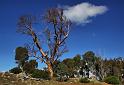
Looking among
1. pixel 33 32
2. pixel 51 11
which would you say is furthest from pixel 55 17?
pixel 33 32

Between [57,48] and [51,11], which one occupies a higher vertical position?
[51,11]

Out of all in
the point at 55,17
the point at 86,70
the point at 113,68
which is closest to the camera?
the point at 55,17

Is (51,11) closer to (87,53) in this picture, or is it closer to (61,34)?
(61,34)

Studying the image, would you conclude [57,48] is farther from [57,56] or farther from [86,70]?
[86,70]

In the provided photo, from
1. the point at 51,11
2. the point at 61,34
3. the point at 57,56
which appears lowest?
the point at 57,56

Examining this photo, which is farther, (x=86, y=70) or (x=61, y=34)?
(x=86, y=70)

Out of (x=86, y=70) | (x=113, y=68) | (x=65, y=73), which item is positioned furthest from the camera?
(x=86, y=70)

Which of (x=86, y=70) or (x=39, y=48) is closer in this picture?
(x=39, y=48)

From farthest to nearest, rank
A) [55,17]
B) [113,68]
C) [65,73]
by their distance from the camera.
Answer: [113,68] < [65,73] < [55,17]

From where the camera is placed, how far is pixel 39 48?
39.3m

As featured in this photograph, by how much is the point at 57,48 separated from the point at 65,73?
3431 centimetres

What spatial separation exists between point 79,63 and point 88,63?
10.3ft

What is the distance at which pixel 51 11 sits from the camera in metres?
39.0

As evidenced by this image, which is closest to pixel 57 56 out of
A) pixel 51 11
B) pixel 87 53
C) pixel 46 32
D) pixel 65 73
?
pixel 46 32
